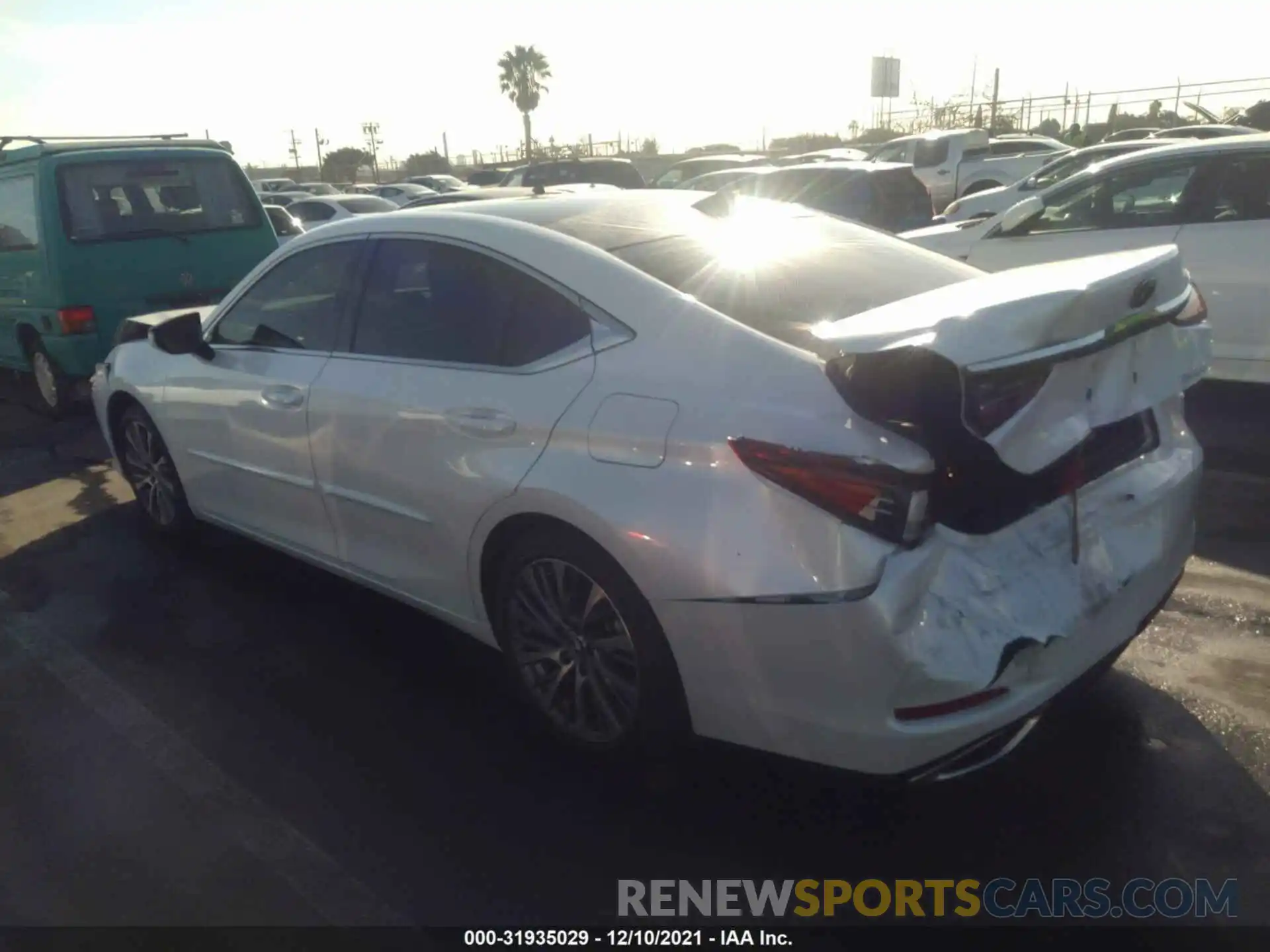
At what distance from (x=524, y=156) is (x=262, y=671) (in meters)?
52.8

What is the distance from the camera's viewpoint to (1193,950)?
99.5 inches

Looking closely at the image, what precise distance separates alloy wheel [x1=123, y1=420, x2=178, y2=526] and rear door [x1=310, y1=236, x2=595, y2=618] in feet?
5.62

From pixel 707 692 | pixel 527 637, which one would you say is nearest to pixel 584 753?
pixel 527 637

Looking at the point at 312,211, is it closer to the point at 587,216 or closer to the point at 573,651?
the point at 587,216

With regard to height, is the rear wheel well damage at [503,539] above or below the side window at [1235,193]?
below

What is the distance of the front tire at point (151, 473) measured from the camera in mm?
5375

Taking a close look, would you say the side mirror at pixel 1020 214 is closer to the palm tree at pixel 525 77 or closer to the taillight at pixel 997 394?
the taillight at pixel 997 394

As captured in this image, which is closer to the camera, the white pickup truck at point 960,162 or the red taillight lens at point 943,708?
the red taillight lens at point 943,708

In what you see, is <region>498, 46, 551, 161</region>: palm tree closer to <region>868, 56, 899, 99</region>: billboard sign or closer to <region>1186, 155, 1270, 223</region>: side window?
<region>868, 56, 899, 99</region>: billboard sign

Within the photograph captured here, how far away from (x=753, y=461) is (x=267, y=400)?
243 centimetres

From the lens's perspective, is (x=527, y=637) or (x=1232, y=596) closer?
(x=527, y=637)

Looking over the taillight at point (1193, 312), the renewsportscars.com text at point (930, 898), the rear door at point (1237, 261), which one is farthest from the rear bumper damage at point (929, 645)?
the rear door at point (1237, 261)

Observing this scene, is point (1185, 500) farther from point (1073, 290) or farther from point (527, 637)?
point (527, 637)

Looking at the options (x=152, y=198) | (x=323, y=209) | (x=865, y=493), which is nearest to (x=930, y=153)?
(x=323, y=209)
